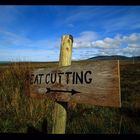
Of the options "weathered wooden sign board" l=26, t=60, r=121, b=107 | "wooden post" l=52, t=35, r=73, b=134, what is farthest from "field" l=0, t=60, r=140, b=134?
"weathered wooden sign board" l=26, t=60, r=121, b=107

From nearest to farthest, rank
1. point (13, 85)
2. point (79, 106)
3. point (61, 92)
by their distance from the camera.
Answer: point (61, 92) < point (79, 106) < point (13, 85)

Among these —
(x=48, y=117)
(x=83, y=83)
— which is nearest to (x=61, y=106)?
(x=83, y=83)

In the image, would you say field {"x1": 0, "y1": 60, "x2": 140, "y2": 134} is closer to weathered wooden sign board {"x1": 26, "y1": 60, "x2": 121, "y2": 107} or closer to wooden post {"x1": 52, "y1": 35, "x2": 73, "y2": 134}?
wooden post {"x1": 52, "y1": 35, "x2": 73, "y2": 134}

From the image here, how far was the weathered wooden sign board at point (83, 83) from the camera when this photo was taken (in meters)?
1.96

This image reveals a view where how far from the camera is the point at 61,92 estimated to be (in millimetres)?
2518

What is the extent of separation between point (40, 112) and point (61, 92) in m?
Result: 2.72

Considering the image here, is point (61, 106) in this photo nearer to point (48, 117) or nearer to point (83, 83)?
point (83, 83)

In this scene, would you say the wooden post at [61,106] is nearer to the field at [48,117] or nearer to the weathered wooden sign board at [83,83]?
the weathered wooden sign board at [83,83]

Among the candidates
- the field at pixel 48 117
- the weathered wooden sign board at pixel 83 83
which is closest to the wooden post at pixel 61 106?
the weathered wooden sign board at pixel 83 83

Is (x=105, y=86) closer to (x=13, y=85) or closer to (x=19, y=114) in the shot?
(x=19, y=114)

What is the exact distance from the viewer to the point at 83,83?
2.24 meters

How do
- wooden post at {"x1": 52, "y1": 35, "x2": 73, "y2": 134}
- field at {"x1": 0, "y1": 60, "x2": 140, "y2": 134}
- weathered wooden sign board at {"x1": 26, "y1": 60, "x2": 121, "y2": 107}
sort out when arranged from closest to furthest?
weathered wooden sign board at {"x1": 26, "y1": 60, "x2": 121, "y2": 107} → wooden post at {"x1": 52, "y1": 35, "x2": 73, "y2": 134} → field at {"x1": 0, "y1": 60, "x2": 140, "y2": 134}

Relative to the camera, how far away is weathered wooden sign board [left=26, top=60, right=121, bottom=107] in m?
1.96
